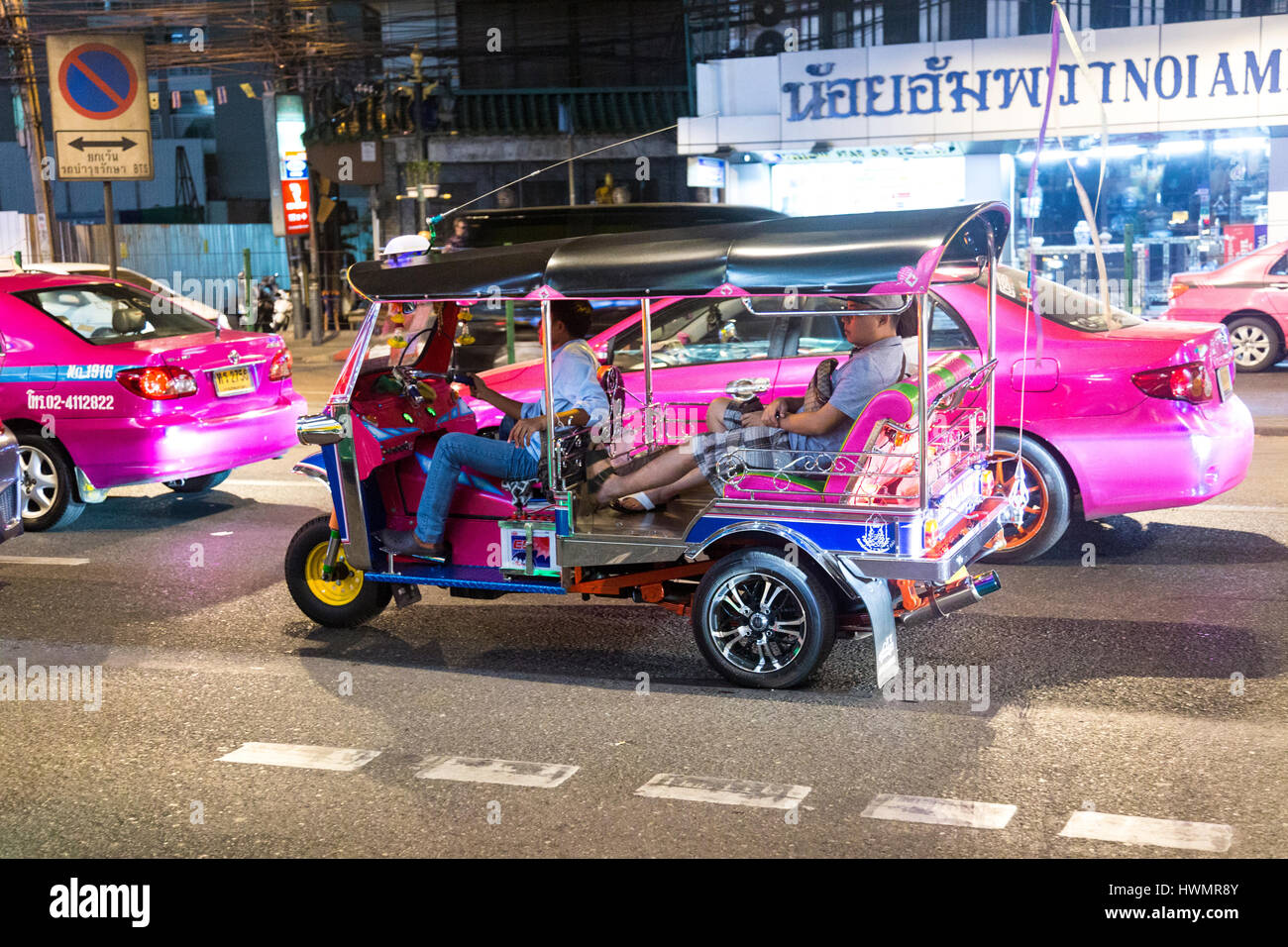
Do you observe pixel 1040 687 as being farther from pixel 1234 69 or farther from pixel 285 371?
pixel 1234 69

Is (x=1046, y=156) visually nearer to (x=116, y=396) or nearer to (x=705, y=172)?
(x=705, y=172)

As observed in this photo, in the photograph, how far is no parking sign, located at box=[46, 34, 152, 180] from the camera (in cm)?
1944

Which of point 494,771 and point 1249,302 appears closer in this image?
point 494,771

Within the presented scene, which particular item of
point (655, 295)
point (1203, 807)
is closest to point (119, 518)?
point (655, 295)

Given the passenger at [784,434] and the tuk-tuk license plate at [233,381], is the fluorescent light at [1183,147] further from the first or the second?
the passenger at [784,434]

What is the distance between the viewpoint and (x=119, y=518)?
32.9 ft

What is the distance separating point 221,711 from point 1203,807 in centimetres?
383

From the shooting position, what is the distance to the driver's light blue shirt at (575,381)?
641cm

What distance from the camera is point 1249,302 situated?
51.4 ft

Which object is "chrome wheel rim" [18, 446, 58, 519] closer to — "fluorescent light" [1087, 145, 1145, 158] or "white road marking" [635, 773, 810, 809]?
"white road marking" [635, 773, 810, 809]

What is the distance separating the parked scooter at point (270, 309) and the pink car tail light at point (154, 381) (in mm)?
19125

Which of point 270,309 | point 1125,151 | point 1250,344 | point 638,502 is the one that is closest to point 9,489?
point 638,502

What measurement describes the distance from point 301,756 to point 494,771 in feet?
2.60

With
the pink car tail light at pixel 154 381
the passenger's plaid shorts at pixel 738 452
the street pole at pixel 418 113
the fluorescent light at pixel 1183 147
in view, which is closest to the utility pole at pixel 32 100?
the street pole at pixel 418 113
